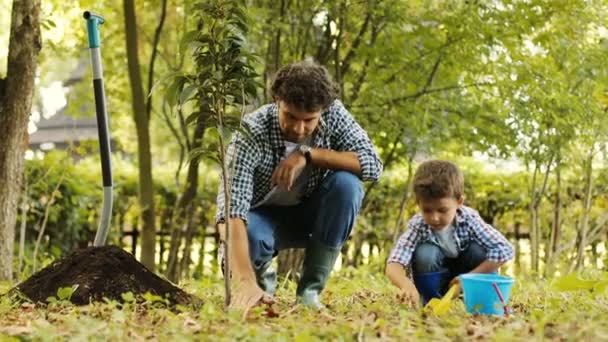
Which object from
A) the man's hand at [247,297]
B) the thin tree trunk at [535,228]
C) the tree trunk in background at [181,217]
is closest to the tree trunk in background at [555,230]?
the thin tree trunk at [535,228]

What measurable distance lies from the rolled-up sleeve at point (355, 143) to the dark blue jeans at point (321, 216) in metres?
0.07

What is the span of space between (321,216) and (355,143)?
0.34 meters

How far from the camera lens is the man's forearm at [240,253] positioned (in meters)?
3.15

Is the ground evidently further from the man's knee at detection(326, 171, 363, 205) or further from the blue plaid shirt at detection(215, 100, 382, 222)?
the blue plaid shirt at detection(215, 100, 382, 222)

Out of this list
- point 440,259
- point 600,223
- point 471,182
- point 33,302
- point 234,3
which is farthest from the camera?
point 471,182

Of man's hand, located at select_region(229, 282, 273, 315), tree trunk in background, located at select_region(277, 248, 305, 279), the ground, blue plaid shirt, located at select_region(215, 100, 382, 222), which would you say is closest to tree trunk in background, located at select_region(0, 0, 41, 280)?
the ground

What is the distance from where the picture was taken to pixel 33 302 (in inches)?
134

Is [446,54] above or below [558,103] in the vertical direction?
above

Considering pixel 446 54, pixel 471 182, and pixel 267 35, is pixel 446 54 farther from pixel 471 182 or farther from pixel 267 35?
pixel 471 182

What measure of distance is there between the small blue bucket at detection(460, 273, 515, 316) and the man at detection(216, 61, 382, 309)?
0.67 meters

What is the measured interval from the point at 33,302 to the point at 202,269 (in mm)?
3865

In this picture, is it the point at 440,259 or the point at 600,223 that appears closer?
the point at 440,259

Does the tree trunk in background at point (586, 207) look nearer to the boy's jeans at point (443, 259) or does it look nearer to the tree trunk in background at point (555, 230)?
the tree trunk in background at point (555, 230)

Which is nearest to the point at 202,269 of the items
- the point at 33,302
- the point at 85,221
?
the point at 85,221
